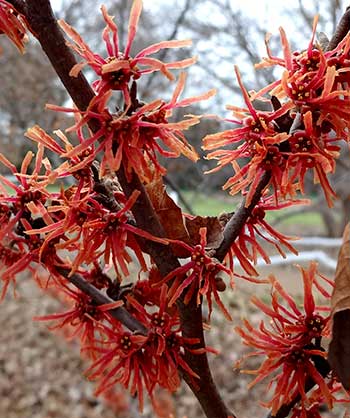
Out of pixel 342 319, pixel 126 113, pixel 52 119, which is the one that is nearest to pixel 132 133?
pixel 126 113

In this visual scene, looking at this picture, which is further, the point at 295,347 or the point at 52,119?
the point at 52,119

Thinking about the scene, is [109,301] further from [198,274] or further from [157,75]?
[157,75]

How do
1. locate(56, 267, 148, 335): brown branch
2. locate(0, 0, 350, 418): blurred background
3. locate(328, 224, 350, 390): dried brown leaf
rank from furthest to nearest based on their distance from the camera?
locate(0, 0, 350, 418): blurred background, locate(56, 267, 148, 335): brown branch, locate(328, 224, 350, 390): dried brown leaf

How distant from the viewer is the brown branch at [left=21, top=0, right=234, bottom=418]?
259 millimetres

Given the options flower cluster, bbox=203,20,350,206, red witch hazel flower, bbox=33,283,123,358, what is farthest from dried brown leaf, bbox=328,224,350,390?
red witch hazel flower, bbox=33,283,123,358

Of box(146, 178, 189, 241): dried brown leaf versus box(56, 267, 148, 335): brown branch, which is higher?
box(146, 178, 189, 241): dried brown leaf

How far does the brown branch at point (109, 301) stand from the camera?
36 cm

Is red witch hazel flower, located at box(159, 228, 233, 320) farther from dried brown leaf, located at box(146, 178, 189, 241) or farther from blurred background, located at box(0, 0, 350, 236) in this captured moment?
blurred background, located at box(0, 0, 350, 236)

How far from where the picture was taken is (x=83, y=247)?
0.29 m

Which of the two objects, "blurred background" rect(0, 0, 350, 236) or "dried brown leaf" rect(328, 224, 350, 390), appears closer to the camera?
"dried brown leaf" rect(328, 224, 350, 390)

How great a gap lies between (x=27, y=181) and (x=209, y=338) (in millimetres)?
2454

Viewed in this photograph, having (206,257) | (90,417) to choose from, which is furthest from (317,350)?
(90,417)

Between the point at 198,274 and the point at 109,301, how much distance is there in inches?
3.6

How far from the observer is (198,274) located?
305mm
